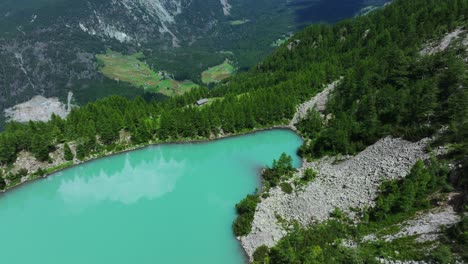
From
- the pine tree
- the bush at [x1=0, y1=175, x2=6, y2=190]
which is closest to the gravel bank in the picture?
the pine tree

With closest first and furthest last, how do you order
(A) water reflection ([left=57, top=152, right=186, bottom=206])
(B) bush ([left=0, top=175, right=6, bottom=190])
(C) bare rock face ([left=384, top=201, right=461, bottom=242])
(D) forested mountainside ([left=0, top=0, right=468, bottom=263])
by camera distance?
(C) bare rock face ([left=384, top=201, right=461, bottom=242]) < (D) forested mountainside ([left=0, top=0, right=468, bottom=263]) < (A) water reflection ([left=57, top=152, right=186, bottom=206]) < (B) bush ([left=0, top=175, right=6, bottom=190])

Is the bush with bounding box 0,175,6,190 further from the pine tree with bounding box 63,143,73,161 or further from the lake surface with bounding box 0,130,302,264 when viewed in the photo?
the pine tree with bounding box 63,143,73,161

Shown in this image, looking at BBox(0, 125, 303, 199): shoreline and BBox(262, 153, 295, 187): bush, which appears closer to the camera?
BBox(262, 153, 295, 187): bush

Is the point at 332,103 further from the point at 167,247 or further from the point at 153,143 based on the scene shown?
the point at 167,247

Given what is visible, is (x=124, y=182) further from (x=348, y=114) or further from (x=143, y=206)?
(x=348, y=114)

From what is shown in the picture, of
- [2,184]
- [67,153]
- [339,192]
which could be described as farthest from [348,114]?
[2,184]

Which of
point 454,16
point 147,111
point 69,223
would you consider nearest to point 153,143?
point 147,111
